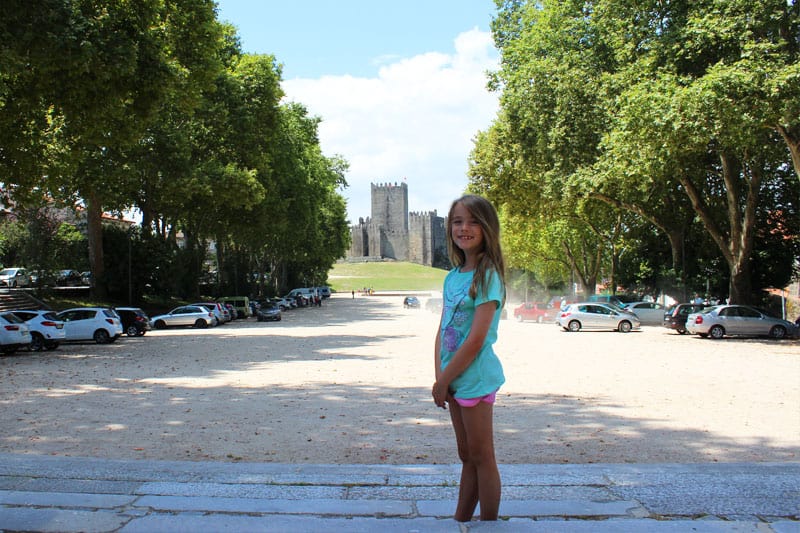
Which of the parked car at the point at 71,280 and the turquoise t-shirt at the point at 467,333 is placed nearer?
the turquoise t-shirt at the point at 467,333

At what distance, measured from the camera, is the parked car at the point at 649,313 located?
38.9m

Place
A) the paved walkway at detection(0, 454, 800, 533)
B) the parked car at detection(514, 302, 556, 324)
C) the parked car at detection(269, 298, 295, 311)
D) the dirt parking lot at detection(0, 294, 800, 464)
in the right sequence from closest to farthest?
the paved walkway at detection(0, 454, 800, 533) → the dirt parking lot at detection(0, 294, 800, 464) → the parked car at detection(514, 302, 556, 324) → the parked car at detection(269, 298, 295, 311)

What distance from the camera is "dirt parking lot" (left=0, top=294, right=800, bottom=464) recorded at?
7.38 meters

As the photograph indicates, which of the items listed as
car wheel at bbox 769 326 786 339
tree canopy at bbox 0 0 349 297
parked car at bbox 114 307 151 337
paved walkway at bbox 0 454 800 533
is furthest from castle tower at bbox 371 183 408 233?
paved walkway at bbox 0 454 800 533

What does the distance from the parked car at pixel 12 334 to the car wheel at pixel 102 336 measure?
4325 millimetres

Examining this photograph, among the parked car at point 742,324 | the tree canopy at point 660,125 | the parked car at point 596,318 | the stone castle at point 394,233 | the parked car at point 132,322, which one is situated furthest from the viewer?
the stone castle at point 394,233

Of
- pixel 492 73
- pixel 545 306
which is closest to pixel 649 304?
pixel 545 306

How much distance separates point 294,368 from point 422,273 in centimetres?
12294

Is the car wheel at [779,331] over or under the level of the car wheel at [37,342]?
under

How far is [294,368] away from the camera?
1650 cm

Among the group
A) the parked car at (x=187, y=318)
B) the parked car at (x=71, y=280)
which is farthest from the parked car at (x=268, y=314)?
the parked car at (x=71, y=280)

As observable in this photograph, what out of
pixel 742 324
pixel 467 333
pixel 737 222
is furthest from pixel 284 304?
pixel 467 333

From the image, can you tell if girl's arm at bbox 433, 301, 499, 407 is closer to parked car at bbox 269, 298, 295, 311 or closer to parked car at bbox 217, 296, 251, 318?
parked car at bbox 217, 296, 251, 318

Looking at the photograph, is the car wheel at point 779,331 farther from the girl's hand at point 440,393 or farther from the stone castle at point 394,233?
the stone castle at point 394,233
